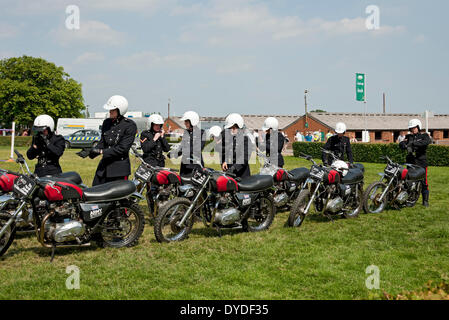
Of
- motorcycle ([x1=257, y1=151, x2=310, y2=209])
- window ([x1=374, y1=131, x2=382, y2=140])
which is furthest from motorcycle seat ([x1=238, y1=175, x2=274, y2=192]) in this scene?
window ([x1=374, y1=131, x2=382, y2=140])

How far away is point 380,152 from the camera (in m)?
25.0

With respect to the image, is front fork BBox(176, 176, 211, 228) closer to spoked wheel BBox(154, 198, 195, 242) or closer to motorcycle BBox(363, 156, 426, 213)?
spoked wheel BBox(154, 198, 195, 242)

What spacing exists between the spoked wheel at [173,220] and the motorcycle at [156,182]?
1.33 metres

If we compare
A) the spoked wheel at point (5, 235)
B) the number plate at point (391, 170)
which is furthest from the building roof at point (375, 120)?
the spoked wheel at point (5, 235)

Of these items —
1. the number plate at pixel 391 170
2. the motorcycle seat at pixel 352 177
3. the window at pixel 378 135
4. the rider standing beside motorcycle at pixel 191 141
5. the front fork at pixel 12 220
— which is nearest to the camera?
the front fork at pixel 12 220

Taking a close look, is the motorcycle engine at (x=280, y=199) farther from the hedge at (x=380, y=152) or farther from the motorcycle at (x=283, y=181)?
the hedge at (x=380, y=152)

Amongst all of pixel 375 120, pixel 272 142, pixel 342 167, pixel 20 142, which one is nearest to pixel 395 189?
pixel 342 167

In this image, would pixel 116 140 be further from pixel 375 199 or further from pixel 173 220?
pixel 375 199

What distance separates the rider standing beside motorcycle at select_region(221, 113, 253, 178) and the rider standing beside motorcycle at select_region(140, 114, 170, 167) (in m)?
1.60

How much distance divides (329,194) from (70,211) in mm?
4485

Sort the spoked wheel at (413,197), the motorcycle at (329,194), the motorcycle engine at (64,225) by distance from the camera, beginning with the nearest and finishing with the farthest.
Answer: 1. the motorcycle engine at (64,225)
2. the motorcycle at (329,194)
3. the spoked wheel at (413,197)

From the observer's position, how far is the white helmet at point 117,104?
241 inches
